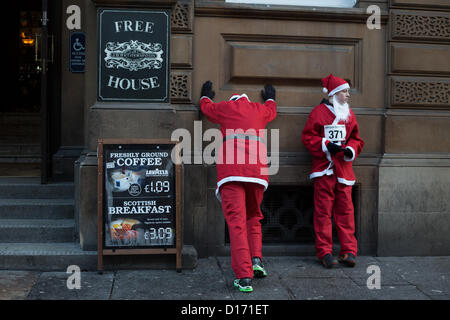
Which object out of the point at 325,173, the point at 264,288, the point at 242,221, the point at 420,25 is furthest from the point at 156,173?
the point at 420,25

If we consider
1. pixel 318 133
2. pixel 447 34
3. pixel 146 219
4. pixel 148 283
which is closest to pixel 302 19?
pixel 318 133

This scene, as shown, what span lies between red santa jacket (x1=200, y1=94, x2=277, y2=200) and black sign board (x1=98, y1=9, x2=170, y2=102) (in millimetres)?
1025

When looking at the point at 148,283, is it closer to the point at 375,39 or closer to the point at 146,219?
the point at 146,219

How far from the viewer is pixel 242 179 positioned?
542cm

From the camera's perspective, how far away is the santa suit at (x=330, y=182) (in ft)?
20.5

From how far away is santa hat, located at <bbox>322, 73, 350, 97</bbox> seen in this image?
245 inches

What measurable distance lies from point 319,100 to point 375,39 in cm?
104

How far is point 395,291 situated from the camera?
538cm

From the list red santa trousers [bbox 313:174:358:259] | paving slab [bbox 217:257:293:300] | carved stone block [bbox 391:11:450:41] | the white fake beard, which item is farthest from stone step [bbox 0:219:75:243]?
carved stone block [bbox 391:11:450:41]

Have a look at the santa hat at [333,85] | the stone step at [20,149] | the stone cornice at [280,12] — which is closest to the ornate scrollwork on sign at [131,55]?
the stone cornice at [280,12]

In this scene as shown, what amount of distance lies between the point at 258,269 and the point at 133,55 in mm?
2745

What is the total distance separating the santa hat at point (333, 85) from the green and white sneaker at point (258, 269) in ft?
6.75

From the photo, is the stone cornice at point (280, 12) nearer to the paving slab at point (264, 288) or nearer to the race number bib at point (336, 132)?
the race number bib at point (336, 132)
